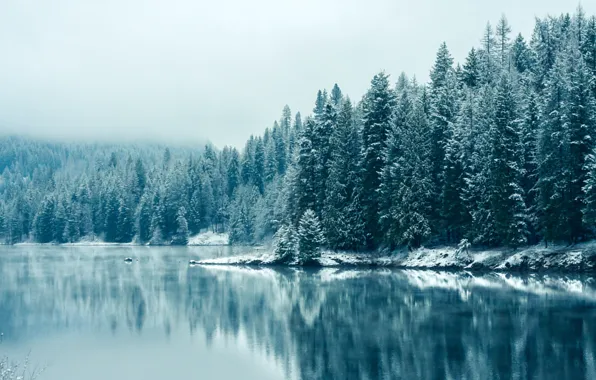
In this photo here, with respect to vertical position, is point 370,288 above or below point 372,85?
below

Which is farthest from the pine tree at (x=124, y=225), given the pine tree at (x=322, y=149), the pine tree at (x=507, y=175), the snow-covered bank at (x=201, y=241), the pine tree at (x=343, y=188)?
the pine tree at (x=507, y=175)

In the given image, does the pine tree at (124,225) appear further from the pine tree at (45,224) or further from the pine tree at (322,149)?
the pine tree at (322,149)

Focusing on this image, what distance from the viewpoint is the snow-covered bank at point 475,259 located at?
53688 mm

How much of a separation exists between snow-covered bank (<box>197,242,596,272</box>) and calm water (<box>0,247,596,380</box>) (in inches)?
181

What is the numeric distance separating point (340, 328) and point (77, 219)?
147 m

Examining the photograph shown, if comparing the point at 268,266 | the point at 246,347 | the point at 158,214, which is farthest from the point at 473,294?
the point at 158,214

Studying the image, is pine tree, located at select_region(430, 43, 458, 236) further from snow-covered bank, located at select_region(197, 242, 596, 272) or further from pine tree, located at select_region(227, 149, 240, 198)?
pine tree, located at select_region(227, 149, 240, 198)

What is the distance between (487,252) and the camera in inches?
2387

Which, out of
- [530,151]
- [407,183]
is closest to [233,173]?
[407,183]

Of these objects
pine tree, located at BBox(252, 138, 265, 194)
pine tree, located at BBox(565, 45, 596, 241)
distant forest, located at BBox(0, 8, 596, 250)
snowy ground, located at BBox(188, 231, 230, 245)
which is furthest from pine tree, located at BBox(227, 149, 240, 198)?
pine tree, located at BBox(565, 45, 596, 241)

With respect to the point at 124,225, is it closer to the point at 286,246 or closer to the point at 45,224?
the point at 45,224

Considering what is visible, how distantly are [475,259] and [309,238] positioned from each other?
63.2 feet

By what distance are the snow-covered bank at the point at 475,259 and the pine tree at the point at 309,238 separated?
1143 mm

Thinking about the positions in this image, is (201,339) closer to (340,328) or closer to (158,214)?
(340,328)
